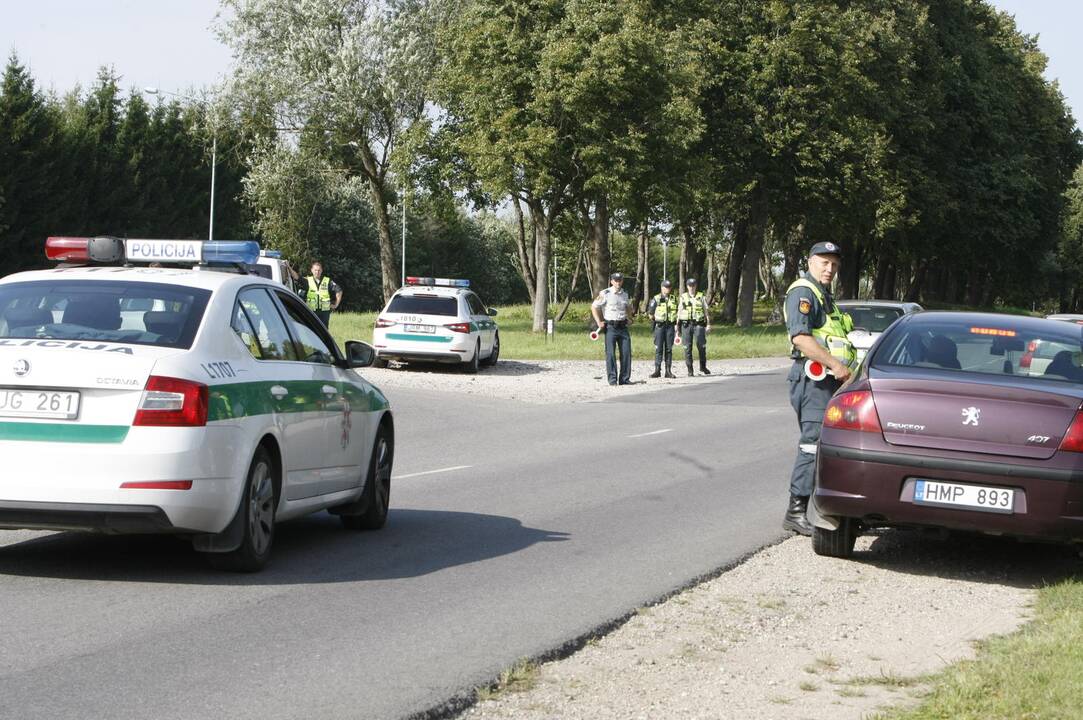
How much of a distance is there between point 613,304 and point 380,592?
20.2 m

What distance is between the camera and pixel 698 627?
7344mm

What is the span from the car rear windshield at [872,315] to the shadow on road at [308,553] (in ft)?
41.7

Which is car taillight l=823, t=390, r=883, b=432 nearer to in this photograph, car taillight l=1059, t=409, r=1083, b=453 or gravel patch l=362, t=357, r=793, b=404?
car taillight l=1059, t=409, r=1083, b=453

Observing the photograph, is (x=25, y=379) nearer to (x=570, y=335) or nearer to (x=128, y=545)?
(x=128, y=545)

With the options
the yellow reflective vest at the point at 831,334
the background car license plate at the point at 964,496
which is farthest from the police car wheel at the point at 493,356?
the background car license plate at the point at 964,496

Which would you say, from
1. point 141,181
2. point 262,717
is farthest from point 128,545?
A: point 141,181

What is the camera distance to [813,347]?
983 centimetres

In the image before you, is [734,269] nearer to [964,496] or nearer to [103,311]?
[964,496]

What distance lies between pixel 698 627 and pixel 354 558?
2.47 meters

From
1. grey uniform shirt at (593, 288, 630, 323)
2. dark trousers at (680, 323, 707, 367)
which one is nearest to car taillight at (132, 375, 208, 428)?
grey uniform shirt at (593, 288, 630, 323)

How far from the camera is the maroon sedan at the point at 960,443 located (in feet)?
27.6

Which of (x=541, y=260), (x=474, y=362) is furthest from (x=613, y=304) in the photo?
(x=541, y=260)

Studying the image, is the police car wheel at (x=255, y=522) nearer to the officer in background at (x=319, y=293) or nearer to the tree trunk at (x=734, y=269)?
the officer in background at (x=319, y=293)

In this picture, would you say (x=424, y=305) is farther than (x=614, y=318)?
Yes
